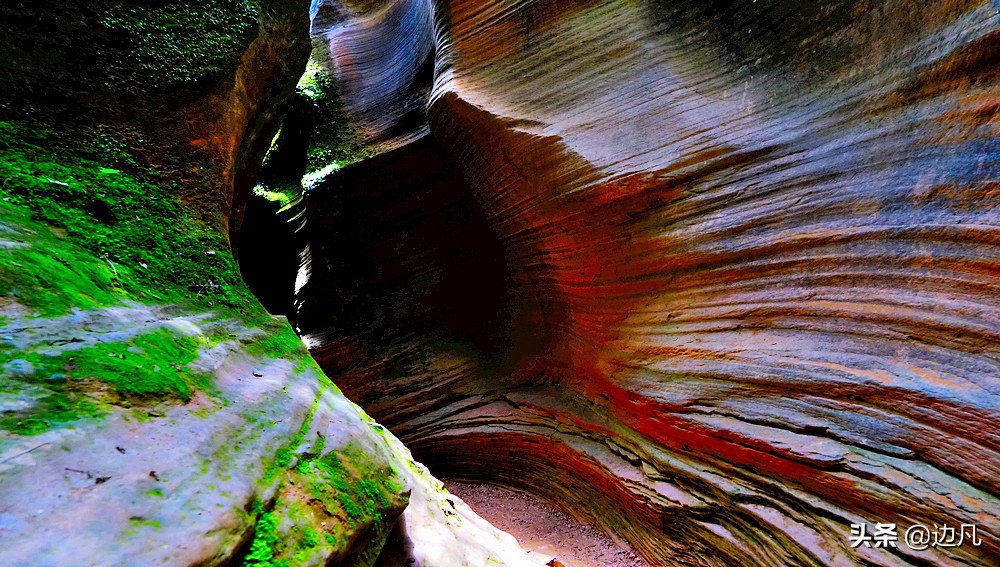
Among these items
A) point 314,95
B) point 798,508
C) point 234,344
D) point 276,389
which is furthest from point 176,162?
point 314,95

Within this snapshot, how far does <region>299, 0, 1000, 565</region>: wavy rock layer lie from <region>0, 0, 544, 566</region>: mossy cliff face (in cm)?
203

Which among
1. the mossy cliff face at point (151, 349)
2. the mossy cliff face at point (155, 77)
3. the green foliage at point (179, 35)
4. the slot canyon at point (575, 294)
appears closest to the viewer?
the mossy cliff face at point (151, 349)

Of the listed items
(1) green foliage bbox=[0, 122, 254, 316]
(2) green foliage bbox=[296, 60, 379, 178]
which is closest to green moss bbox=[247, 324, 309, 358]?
(1) green foliage bbox=[0, 122, 254, 316]

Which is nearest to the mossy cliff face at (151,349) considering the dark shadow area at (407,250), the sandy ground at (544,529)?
the sandy ground at (544,529)

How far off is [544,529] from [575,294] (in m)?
2.84

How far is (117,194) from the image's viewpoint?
2.90 metres

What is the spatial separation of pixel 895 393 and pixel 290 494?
363cm

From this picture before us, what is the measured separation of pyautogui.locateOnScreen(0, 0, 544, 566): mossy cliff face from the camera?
54.4 inches

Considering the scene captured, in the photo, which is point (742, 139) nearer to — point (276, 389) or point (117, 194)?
point (276, 389)

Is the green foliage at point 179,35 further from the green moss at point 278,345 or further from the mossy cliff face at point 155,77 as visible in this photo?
the green moss at point 278,345

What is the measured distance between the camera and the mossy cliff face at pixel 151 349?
4.53 feet

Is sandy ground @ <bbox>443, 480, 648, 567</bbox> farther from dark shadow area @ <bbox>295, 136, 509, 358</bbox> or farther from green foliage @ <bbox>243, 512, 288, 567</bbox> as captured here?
green foliage @ <bbox>243, 512, 288, 567</bbox>

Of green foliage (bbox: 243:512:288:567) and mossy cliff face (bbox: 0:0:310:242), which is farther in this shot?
mossy cliff face (bbox: 0:0:310:242)

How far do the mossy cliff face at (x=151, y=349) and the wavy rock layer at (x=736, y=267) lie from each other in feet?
6.67
